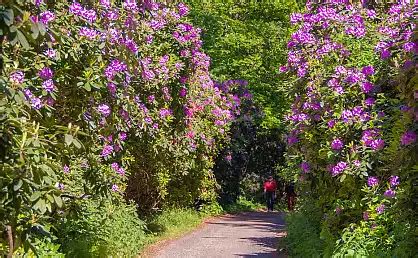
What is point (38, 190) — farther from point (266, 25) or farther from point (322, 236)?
point (266, 25)

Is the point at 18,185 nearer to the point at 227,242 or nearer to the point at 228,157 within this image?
the point at 227,242

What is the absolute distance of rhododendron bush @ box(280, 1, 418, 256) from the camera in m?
7.36

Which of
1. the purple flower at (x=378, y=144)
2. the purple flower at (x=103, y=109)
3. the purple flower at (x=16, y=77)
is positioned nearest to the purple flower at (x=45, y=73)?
the purple flower at (x=103, y=109)

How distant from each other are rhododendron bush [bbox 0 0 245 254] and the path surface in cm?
176

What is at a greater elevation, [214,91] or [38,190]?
[214,91]

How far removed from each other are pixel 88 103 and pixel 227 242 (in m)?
8.13

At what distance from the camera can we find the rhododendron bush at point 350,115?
290 inches

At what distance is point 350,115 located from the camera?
820cm

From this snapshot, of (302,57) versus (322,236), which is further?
(302,57)

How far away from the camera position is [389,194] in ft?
21.8

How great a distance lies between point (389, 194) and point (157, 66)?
20.0 ft

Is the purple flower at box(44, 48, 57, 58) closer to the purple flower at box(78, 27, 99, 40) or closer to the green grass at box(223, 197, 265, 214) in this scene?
the purple flower at box(78, 27, 99, 40)

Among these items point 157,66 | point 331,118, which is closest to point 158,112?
point 157,66

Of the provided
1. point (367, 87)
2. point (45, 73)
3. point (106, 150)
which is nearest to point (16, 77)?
point (45, 73)
